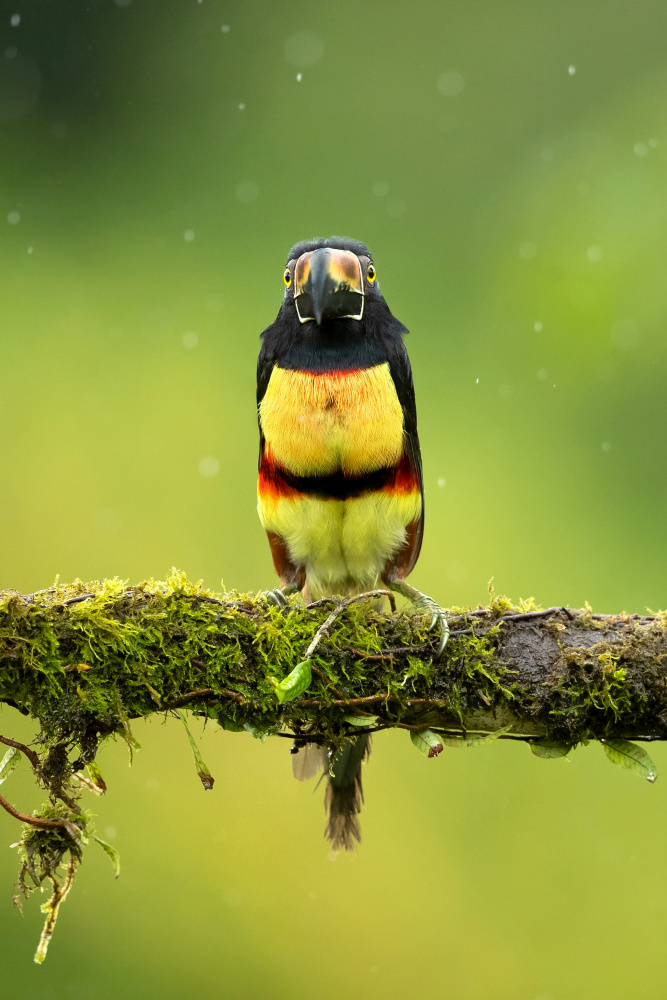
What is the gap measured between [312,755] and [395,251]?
443cm

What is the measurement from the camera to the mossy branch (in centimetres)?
186

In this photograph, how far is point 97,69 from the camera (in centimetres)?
698

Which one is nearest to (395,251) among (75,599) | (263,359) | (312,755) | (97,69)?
(97,69)

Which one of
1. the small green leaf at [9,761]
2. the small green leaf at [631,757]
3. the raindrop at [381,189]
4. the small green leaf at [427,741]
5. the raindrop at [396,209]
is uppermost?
the raindrop at [381,189]

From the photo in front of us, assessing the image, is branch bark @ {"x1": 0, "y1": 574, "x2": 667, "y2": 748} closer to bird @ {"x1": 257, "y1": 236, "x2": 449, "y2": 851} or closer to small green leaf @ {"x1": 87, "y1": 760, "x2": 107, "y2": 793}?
small green leaf @ {"x1": 87, "y1": 760, "x2": 107, "y2": 793}

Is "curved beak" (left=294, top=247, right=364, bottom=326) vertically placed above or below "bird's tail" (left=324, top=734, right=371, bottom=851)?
above

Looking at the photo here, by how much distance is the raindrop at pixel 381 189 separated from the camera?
6398 millimetres

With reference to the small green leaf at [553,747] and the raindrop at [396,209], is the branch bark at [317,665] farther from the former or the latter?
the raindrop at [396,209]

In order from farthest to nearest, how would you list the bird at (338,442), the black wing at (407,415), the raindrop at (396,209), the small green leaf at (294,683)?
the raindrop at (396,209) → the black wing at (407,415) → the bird at (338,442) → the small green leaf at (294,683)

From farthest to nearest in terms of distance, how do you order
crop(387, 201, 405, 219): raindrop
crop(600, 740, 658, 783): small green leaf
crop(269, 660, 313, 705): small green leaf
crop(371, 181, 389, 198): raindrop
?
crop(371, 181, 389, 198): raindrop → crop(387, 201, 405, 219): raindrop → crop(600, 740, 658, 783): small green leaf → crop(269, 660, 313, 705): small green leaf

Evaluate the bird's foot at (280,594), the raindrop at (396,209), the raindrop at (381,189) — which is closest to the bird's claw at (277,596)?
the bird's foot at (280,594)

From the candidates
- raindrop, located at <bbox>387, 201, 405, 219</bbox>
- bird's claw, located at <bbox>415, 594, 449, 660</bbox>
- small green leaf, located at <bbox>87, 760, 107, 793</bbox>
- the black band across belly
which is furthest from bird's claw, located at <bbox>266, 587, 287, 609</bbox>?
raindrop, located at <bbox>387, 201, 405, 219</bbox>

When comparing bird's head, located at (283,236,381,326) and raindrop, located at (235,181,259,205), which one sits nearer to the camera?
bird's head, located at (283,236,381,326)

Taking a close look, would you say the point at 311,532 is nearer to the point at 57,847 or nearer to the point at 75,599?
the point at 75,599
